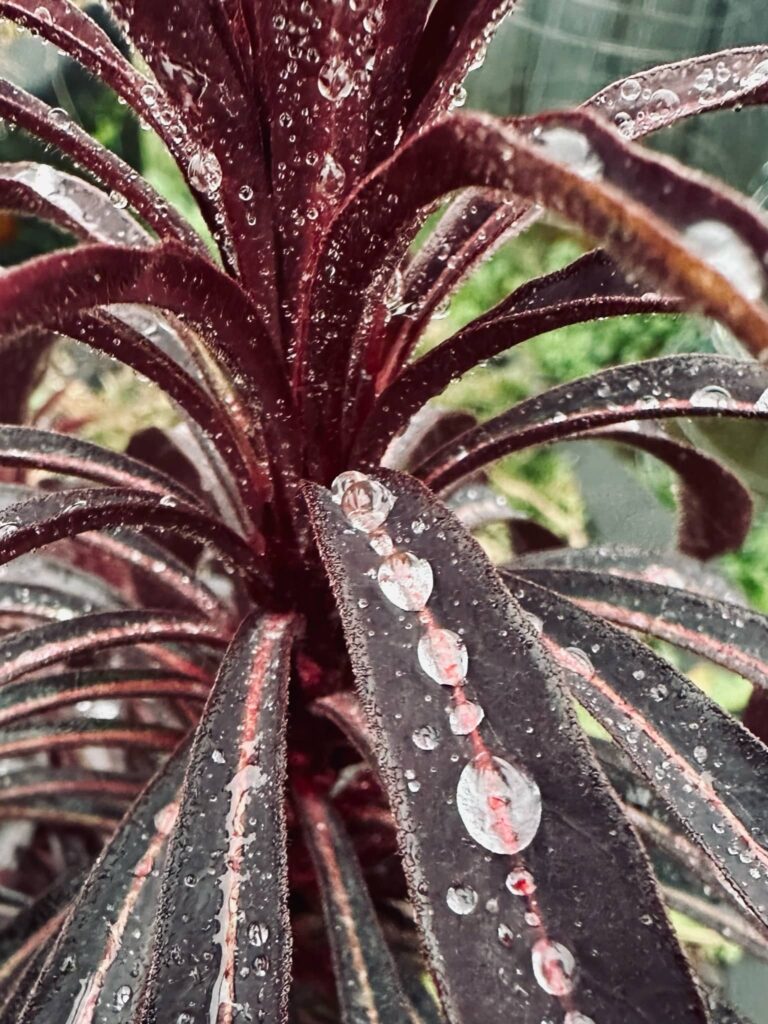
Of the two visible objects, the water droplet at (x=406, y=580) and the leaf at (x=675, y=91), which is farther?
the leaf at (x=675, y=91)

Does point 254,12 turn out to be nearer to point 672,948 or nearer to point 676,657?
point 672,948

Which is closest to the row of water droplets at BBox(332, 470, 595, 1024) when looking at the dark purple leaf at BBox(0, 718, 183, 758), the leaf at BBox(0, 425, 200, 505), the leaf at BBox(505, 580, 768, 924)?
the leaf at BBox(505, 580, 768, 924)

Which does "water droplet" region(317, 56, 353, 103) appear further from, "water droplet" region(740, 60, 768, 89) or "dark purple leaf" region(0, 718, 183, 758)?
"dark purple leaf" region(0, 718, 183, 758)

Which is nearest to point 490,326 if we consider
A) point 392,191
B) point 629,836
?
point 392,191

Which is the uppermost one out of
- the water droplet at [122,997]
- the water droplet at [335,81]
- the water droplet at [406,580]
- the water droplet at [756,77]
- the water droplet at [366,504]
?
the water droplet at [756,77]

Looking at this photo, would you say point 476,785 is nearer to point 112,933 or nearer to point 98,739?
point 112,933

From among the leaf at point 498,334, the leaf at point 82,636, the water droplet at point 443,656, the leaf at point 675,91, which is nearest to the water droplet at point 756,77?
the leaf at point 675,91

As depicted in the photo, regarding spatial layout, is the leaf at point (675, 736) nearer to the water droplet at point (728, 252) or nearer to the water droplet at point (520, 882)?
the water droplet at point (520, 882)
